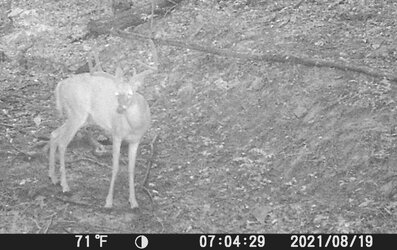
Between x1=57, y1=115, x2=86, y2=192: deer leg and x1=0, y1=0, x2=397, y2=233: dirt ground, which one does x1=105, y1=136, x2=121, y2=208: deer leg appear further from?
x1=57, y1=115, x2=86, y2=192: deer leg

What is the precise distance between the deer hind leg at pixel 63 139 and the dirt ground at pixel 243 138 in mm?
121

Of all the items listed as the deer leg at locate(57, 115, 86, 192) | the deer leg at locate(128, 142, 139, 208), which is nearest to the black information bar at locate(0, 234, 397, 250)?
the deer leg at locate(128, 142, 139, 208)

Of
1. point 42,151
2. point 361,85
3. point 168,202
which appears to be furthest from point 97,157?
point 361,85

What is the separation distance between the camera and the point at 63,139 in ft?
21.7

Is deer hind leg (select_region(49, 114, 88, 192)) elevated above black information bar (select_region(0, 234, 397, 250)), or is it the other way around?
deer hind leg (select_region(49, 114, 88, 192))

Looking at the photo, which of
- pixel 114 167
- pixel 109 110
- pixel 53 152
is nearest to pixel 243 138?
pixel 114 167

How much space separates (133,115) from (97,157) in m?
1.52

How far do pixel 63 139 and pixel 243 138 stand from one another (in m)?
2.04

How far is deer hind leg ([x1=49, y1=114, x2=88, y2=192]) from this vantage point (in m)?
6.47

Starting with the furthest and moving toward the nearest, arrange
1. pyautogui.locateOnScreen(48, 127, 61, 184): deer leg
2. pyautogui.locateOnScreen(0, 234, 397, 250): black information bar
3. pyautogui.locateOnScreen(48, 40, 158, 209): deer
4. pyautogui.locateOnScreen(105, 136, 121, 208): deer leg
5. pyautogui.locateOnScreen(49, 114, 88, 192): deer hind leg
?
pyautogui.locateOnScreen(48, 127, 61, 184): deer leg
pyautogui.locateOnScreen(49, 114, 88, 192): deer hind leg
pyautogui.locateOnScreen(105, 136, 121, 208): deer leg
pyautogui.locateOnScreen(48, 40, 158, 209): deer
pyautogui.locateOnScreen(0, 234, 397, 250): black information bar

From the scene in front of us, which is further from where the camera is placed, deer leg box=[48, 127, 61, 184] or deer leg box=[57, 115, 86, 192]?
deer leg box=[48, 127, 61, 184]

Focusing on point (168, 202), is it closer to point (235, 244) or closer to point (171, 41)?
point (235, 244)

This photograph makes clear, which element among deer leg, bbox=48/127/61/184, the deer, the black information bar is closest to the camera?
the black information bar

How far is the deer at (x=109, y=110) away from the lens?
19.7 ft
